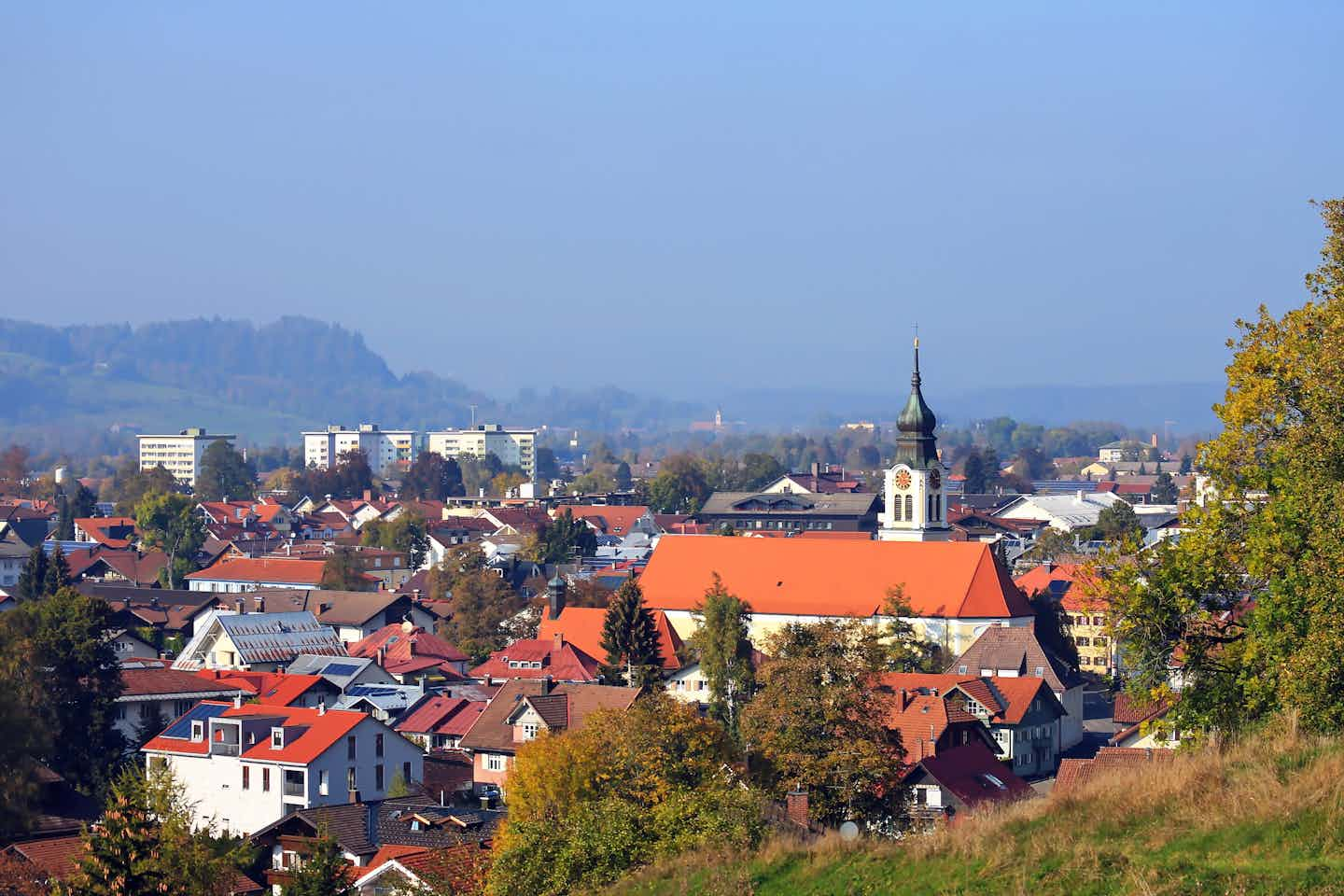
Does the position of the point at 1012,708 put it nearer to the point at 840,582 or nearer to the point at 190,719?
the point at 840,582

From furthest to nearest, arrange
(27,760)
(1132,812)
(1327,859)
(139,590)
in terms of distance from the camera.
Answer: (139,590)
(27,760)
(1132,812)
(1327,859)

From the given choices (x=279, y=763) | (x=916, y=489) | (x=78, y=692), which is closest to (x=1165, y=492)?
(x=916, y=489)

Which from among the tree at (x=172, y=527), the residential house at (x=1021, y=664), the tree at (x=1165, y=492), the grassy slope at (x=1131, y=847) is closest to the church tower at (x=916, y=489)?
the residential house at (x=1021, y=664)

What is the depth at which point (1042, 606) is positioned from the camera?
191 feet

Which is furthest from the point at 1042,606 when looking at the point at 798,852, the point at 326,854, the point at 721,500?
the point at 721,500

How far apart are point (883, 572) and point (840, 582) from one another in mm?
1349

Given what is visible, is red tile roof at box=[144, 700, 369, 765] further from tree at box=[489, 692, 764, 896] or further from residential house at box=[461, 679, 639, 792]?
tree at box=[489, 692, 764, 896]

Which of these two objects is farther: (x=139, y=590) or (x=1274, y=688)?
(x=139, y=590)

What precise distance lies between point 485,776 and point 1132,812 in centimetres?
2596

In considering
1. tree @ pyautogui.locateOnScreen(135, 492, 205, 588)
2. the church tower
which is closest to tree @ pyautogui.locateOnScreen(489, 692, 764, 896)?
the church tower

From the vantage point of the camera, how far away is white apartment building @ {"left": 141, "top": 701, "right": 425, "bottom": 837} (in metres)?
36.4

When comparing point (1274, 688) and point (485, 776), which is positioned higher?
point (1274, 688)

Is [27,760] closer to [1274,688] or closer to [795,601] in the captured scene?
[1274,688]

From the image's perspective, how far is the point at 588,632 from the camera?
56.9 metres
